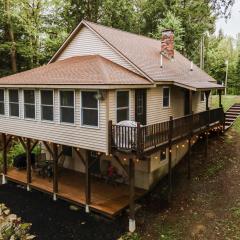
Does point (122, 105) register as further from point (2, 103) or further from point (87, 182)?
point (2, 103)

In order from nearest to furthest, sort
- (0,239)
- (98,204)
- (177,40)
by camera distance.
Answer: (0,239), (98,204), (177,40)

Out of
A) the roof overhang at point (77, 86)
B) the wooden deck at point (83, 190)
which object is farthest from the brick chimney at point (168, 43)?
the wooden deck at point (83, 190)

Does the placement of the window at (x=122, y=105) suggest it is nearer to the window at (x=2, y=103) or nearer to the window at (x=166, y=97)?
the window at (x=166, y=97)

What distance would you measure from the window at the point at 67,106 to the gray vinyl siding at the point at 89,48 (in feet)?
12.2

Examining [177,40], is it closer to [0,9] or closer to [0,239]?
Answer: [0,9]

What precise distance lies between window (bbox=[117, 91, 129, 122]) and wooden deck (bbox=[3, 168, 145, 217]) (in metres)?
4.21

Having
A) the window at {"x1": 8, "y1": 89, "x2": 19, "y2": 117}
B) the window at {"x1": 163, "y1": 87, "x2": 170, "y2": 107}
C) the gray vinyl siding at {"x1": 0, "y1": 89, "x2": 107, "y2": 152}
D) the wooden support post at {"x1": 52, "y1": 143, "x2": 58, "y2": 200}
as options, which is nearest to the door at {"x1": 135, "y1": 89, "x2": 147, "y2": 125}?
the window at {"x1": 163, "y1": 87, "x2": 170, "y2": 107}

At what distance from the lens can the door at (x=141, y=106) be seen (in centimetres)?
1573

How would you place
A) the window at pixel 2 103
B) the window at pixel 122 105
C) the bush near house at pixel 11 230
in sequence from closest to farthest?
the bush near house at pixel 11 230 < the window at pixel 122 105 < the window at pixel 2 103

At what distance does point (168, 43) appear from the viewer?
71.2ft

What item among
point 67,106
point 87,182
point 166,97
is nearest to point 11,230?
point 87,182

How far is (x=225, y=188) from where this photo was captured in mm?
16438

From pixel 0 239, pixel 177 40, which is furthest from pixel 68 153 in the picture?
pixel 177 40

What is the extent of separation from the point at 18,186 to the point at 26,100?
18.9 feet
